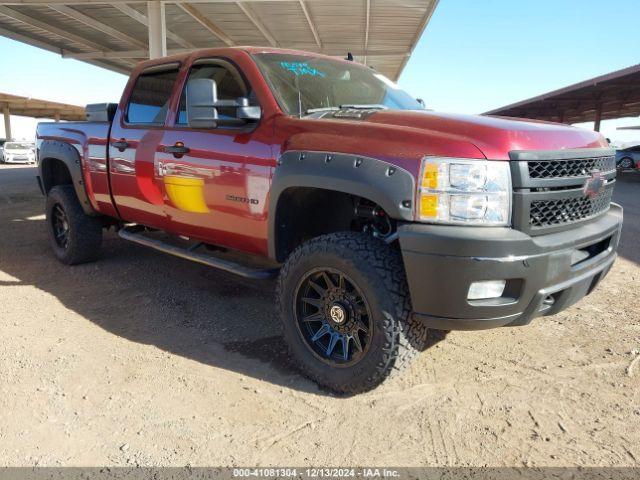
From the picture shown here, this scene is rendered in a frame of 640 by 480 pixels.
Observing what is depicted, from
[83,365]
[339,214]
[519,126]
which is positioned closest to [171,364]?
[83,365]

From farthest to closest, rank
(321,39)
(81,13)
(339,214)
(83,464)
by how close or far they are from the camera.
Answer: (321,39)
(81,13)
(339,214)
(83,464)

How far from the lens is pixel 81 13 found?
1372 cm

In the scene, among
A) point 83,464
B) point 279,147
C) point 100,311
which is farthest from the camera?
point 100,311

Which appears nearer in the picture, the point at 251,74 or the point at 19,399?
the point at 19,399

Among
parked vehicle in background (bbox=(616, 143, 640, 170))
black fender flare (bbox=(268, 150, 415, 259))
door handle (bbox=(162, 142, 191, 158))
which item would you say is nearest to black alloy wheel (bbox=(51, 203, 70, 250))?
door handle (bbox=(162, 142, 191, 158))

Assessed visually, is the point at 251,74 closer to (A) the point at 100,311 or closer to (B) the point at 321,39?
(A) the point at 100,311

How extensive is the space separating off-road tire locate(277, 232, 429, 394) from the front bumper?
13 centimetres

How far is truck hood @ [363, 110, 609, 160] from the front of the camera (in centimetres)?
249

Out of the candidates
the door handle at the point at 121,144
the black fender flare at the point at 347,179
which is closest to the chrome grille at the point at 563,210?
the black fender flare at the point at 347,179

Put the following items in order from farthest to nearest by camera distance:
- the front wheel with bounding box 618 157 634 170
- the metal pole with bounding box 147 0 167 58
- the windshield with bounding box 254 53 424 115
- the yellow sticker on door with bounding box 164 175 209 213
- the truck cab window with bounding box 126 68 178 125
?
1. the front wheel with bounding box 618 157 634 170
2. the metal pole with bounding box 147 0 167 58
3. the truck cab window with bounding box 126 68 178 125
4. the yellow sticker on door with bounding box 164 175 209 213
5. the windshield with bounding box 254 53 424 115

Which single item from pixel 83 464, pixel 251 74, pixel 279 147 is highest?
pixel 251 74

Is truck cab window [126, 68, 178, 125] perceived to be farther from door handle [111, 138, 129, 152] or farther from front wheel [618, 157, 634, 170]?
front wheel [618, 157, 634, 170]

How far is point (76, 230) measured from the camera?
5.27 metres

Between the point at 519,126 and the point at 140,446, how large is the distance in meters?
2.54
